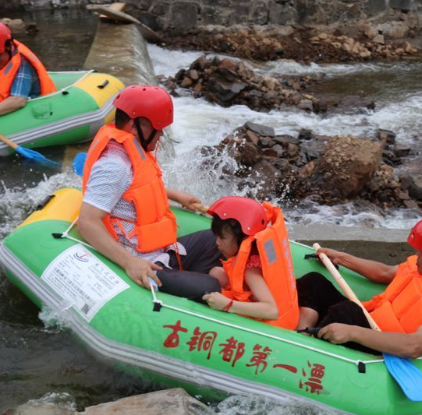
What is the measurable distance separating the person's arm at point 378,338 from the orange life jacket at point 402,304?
111mm

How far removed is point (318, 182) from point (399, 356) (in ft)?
11.3

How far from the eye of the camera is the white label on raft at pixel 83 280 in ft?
10.6

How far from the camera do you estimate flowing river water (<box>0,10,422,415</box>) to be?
331cm

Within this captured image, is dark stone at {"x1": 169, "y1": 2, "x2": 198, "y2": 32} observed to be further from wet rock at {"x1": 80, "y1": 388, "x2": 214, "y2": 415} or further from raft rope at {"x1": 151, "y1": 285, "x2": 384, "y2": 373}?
wet rock at {"x1": 80, "y1": 388, "x2": 214, "y2": 415}

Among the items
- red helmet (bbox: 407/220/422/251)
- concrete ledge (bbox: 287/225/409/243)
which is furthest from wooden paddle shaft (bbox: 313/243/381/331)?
concrete ledge (bbox: 287/225/409/243)

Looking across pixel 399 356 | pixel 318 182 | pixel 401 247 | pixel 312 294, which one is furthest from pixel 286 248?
pixel 318 182

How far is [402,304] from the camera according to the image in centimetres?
321

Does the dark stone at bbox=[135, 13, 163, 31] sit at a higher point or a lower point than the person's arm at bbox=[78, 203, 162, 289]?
lower

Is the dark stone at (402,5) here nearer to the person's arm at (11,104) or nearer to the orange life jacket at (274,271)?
the person's arm at (11,104)

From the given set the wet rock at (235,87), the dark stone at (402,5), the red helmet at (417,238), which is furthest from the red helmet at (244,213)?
the dark stone at (402,5)

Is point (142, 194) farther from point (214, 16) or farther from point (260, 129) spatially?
point (214, 16)

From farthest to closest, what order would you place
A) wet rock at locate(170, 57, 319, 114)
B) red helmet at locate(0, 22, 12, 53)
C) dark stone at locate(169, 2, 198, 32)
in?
dark stone at locate(169, 2, 198, 32) → wet rock at locate(170, 57, 319, 114) → red helmet at locate(0, 22, 12, 53)

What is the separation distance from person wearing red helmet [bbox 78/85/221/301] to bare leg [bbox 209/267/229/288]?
5 cm

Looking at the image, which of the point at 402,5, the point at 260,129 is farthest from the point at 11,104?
the point at 402,5
